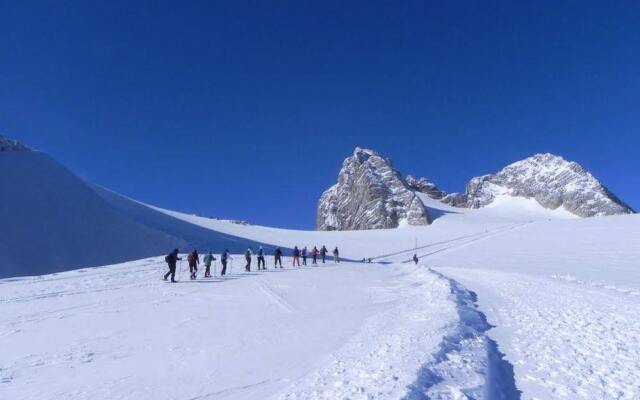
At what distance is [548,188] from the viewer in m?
152

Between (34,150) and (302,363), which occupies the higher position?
(34,150)

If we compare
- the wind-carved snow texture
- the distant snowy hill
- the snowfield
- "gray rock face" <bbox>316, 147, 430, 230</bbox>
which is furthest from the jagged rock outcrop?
the snowfield

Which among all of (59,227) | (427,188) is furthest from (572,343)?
(427,188)

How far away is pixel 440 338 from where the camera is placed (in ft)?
22.7

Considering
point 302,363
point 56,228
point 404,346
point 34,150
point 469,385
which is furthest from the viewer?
point 34,150

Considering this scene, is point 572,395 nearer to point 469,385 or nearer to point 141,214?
point 469,385

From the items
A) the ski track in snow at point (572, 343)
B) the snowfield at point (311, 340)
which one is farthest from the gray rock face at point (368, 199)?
the snowfield at point (311, 340)

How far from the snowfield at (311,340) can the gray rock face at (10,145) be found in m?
26.8

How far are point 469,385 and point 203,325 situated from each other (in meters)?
5.71

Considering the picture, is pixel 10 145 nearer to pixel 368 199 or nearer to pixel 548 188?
pixel 368 199

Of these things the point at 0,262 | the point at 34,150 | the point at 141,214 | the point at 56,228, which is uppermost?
the point at 34,150

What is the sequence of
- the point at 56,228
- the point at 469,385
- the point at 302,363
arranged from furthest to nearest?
the point at 56,228, the point at 302,363, the point at 469,385

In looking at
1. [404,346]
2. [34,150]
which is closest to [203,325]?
[404,346]

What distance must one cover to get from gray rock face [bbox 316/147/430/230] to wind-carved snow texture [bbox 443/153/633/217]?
53707 mm
